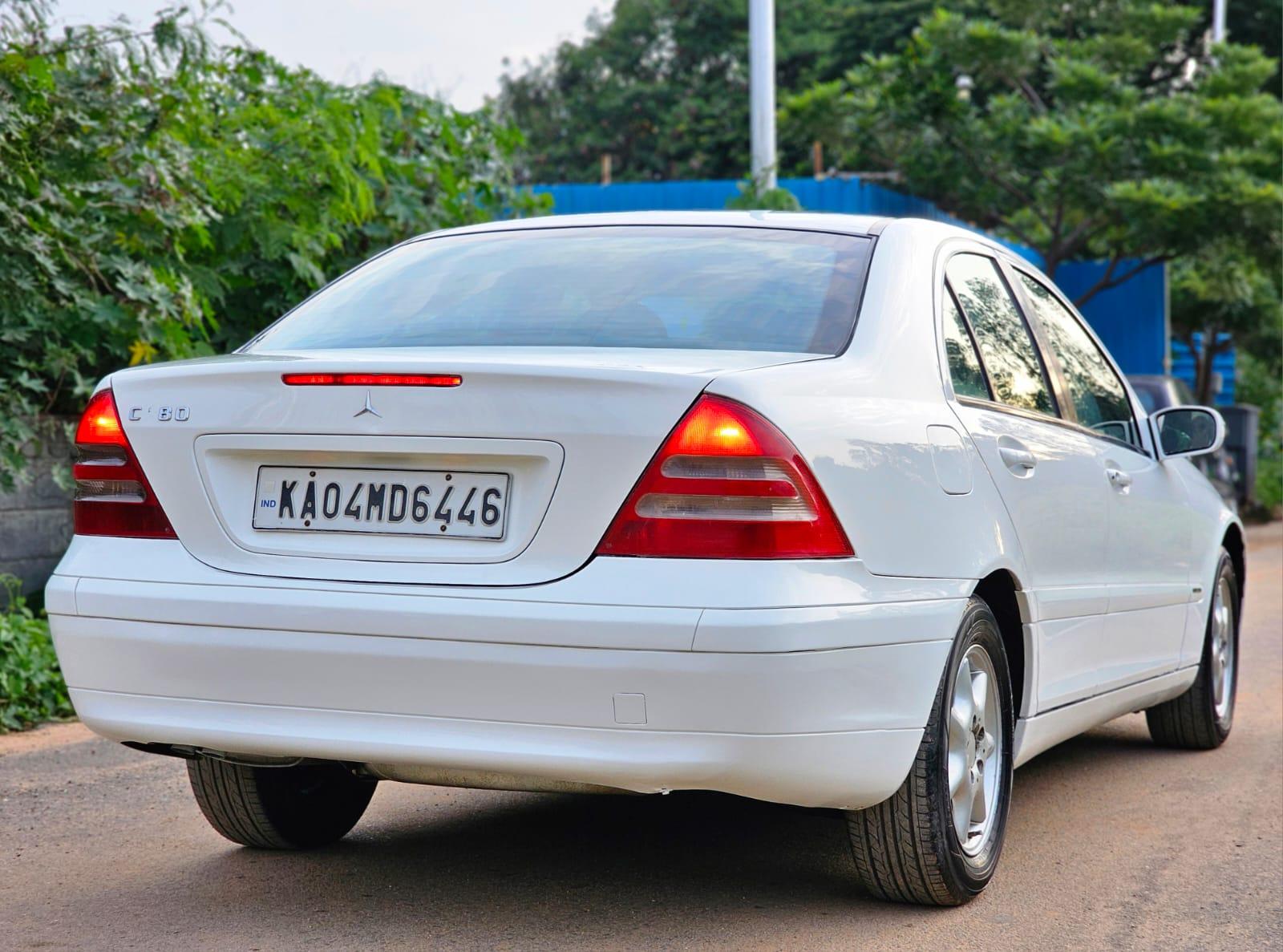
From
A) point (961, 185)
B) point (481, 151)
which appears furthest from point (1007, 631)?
point (961, 185)

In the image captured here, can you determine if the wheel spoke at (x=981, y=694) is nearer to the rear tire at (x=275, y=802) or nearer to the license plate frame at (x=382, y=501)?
the license plate frame at (x=382, y=501)

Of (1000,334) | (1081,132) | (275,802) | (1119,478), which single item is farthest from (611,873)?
(1081,132)

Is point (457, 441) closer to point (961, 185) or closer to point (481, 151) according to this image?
point (481, 151)

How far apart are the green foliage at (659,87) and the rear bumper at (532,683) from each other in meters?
36.8

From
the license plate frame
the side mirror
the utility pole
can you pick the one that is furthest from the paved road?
the utility pole

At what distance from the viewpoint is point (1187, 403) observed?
1509 cm

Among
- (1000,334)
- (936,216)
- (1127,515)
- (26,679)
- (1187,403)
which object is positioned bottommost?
(1187,403)

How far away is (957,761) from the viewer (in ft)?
12.3

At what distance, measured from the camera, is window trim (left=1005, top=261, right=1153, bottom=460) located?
4645 mm

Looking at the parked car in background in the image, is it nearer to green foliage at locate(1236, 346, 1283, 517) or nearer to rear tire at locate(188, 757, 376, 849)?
green foliage at locate(1236, 346, 1283, 517)

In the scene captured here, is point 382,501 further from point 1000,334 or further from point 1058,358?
point 1058,358

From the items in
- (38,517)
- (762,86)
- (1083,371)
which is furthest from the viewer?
(762,86)

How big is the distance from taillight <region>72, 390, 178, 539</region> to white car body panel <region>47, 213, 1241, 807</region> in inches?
1.3

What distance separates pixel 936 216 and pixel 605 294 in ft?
54.9
